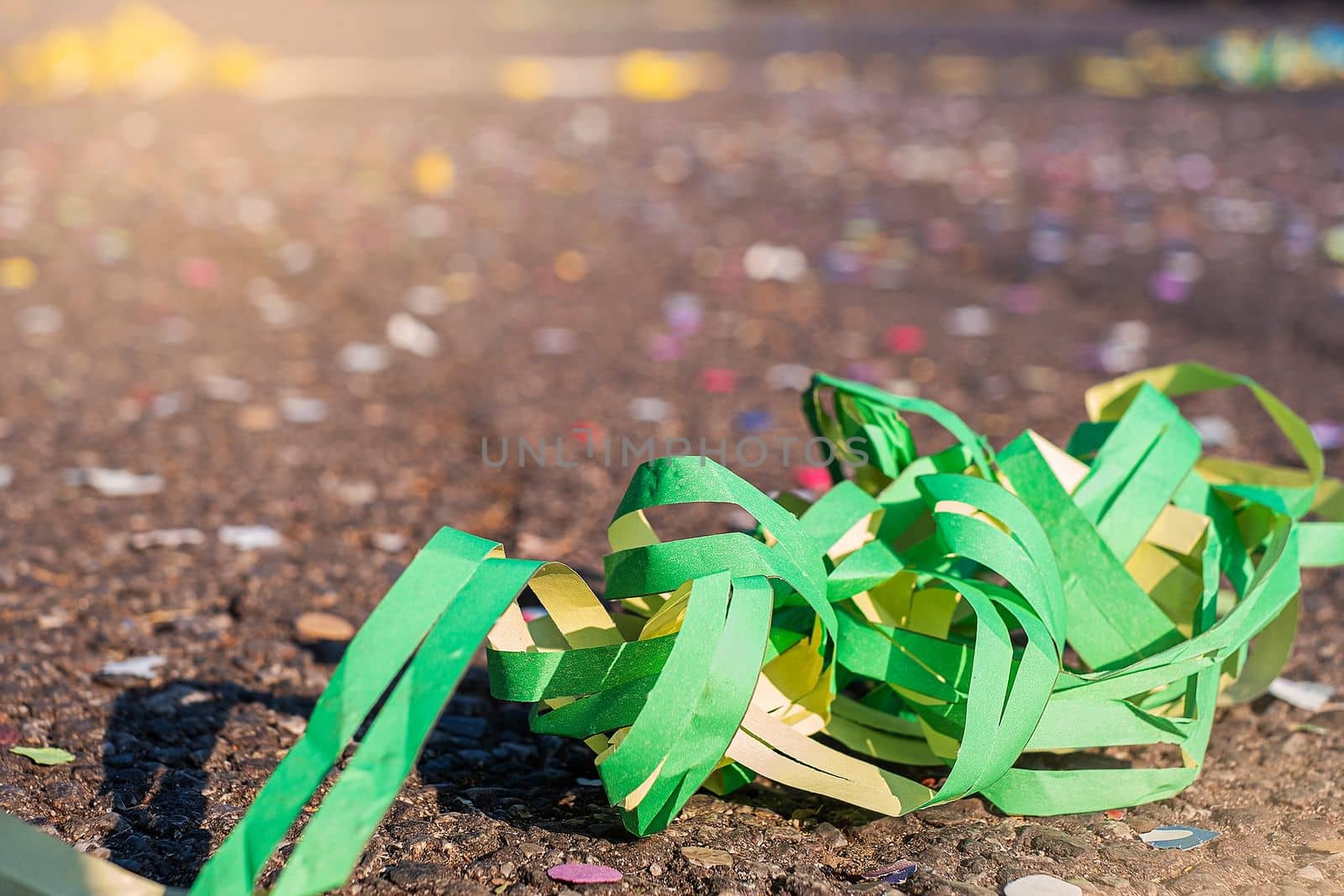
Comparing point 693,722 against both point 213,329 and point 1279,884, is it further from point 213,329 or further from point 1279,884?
point 213,329

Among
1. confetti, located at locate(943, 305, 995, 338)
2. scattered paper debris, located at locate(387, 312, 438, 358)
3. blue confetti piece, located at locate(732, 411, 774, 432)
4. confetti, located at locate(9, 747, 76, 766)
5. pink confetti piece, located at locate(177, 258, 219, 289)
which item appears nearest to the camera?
confetti, located at locate(9, 747, 76, 766)

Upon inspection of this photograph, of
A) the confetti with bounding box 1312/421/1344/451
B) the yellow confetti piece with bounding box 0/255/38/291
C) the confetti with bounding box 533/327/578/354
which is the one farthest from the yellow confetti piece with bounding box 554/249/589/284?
the confetti with bounding box 1312/421/1344/451

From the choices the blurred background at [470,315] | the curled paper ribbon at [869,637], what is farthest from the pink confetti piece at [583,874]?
the blurred background at [470,315]

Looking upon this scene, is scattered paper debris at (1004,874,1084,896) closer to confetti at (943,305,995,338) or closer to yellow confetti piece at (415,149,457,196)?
confetti at (943,305,995,338)

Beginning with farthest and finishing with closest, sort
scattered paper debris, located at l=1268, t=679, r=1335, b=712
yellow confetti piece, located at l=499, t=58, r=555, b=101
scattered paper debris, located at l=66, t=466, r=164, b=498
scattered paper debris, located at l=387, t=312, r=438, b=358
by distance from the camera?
1. yellow confetti piece, located at l=499, t=58, r=555, b=101
2. scattered paper debris, located at l=387, t=312, r=438, b=358
3. scattered paper debris, located at l=66, t=466, r=164, b=498
4. scattered paper debris, located at l=1268, t=679, r=1335, b=712

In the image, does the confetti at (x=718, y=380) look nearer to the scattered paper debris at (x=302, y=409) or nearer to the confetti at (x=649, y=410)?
the confetti at (x=649, y=410)

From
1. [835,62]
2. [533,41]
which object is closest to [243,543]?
[835,62]

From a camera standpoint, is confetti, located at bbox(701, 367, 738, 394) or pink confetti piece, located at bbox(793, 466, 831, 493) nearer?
pink confetti piece, located at bbox(793, 466, 831, 493)

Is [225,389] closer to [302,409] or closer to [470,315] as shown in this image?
[302,409]
